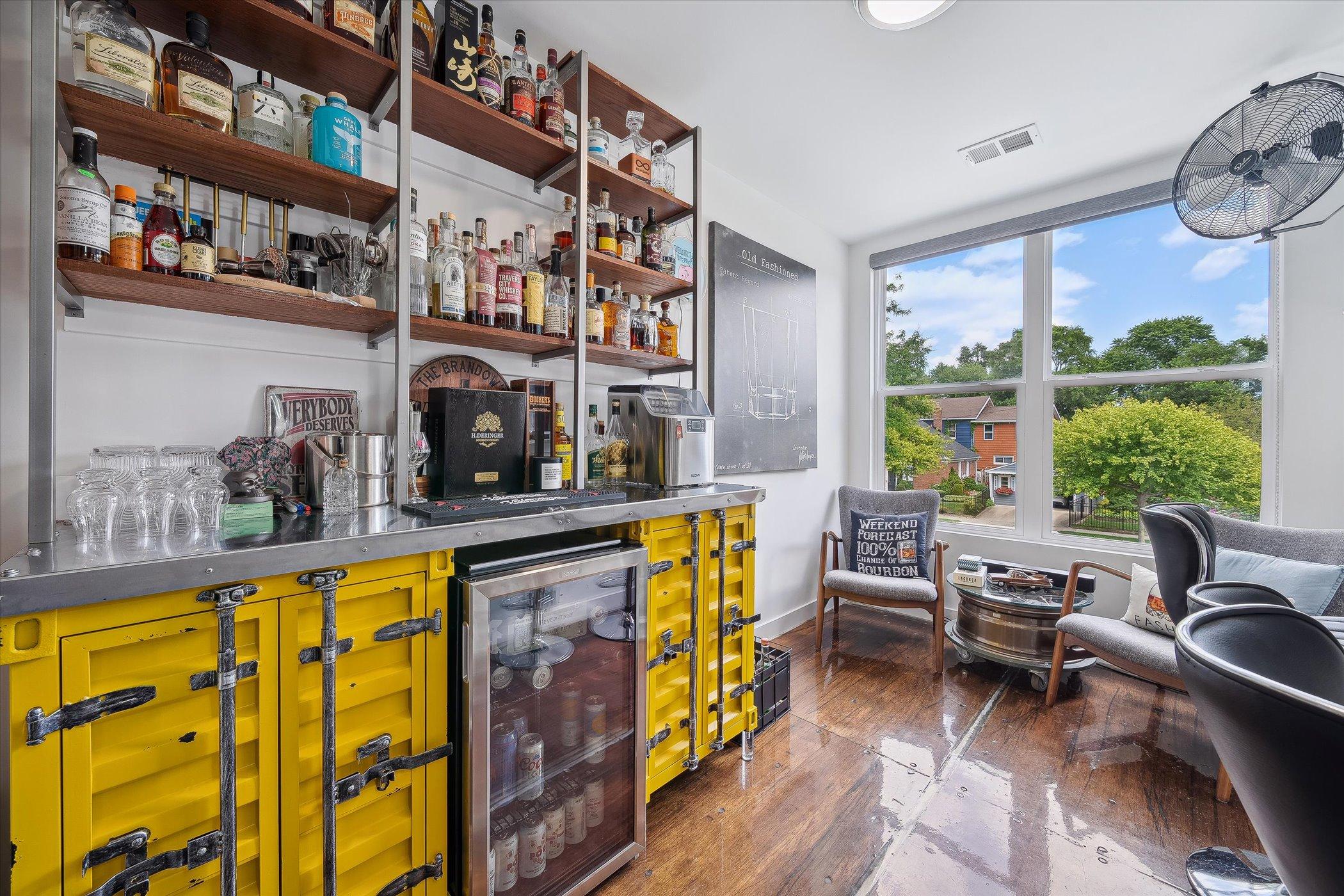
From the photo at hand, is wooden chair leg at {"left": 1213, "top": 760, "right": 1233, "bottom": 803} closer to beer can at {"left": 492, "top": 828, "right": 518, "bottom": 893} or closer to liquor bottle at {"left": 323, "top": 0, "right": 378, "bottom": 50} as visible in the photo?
beer can at {"left": 492, "top": 828, "right": 518, "bottom": 893}

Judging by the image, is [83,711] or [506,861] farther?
[506,861]

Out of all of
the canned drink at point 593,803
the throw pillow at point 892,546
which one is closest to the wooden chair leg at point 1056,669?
the throw pillow at point 892,546

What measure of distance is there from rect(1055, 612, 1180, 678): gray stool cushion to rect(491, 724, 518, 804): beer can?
8.04ft

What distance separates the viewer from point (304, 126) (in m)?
1.35

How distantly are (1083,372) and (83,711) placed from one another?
4362 mm

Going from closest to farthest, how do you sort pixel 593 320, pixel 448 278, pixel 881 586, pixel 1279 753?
pixel 1279 753 → pixel 448 278 → pixel 593 320 → pixel 881 586

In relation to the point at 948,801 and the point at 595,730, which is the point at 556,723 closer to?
the point at 595,730

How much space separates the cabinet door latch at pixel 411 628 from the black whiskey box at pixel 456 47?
1546 mm

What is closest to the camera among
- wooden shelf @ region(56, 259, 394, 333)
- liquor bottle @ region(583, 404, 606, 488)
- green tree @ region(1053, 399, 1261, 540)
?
wooden shelf @ region(56, 259, 394, 333)

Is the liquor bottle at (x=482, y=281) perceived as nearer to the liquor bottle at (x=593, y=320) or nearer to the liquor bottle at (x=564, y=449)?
the liquor bottle at (x=593, y=320)

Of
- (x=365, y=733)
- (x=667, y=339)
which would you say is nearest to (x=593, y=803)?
(x=365, y=733)

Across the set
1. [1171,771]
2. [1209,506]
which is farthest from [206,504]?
[1209,506]

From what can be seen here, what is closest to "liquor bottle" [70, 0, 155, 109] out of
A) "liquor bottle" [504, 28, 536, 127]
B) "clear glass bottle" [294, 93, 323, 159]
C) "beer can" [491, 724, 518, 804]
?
"clear glass bottle" [294, 93, 323, 159]

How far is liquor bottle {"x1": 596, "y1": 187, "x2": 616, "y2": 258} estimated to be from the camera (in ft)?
6.58
